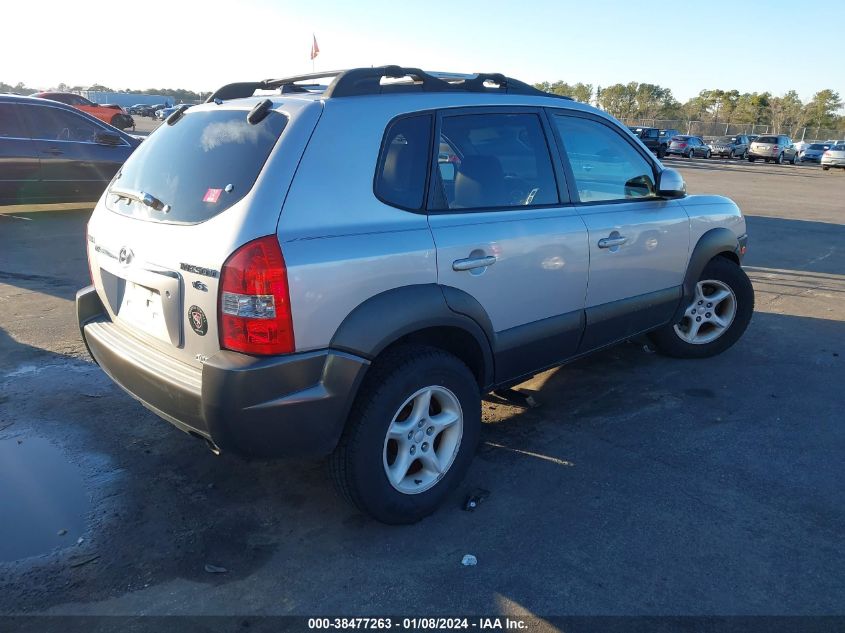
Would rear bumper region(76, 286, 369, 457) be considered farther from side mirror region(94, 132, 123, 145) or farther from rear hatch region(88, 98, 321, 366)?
side mirror region(94, 132, 123, 145)

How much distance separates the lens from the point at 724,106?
76.6 meters

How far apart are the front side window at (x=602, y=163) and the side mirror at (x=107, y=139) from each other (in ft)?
27.7

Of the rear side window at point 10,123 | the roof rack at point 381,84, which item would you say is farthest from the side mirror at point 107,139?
the roof rack at point 381,84

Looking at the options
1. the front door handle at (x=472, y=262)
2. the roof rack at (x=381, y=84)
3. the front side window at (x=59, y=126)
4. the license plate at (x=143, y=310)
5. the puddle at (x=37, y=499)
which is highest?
the roof rack at (x=381, y=84)

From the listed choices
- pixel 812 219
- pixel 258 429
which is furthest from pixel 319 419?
pixel 812 219

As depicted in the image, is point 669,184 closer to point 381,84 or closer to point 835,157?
point 381,84

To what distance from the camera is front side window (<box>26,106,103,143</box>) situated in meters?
9.55

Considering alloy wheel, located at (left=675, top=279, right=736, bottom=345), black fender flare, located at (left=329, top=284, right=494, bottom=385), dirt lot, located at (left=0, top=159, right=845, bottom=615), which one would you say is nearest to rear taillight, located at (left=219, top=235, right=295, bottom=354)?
black fender flare, located at (left=329, top=284, right=494, bottom=385)

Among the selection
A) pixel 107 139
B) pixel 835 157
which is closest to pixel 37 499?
pixel 107 139

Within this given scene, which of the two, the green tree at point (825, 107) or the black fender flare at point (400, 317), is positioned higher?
the green tree at point (825, 107)

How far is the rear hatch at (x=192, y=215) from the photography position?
2.49 metres

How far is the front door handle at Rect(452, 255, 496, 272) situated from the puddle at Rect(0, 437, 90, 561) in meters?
2.05

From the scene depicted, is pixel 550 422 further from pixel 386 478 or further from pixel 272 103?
pixel 272 103

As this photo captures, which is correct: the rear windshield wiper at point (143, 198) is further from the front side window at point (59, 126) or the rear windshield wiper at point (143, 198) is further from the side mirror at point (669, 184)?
the front side window at point (59, 126)
